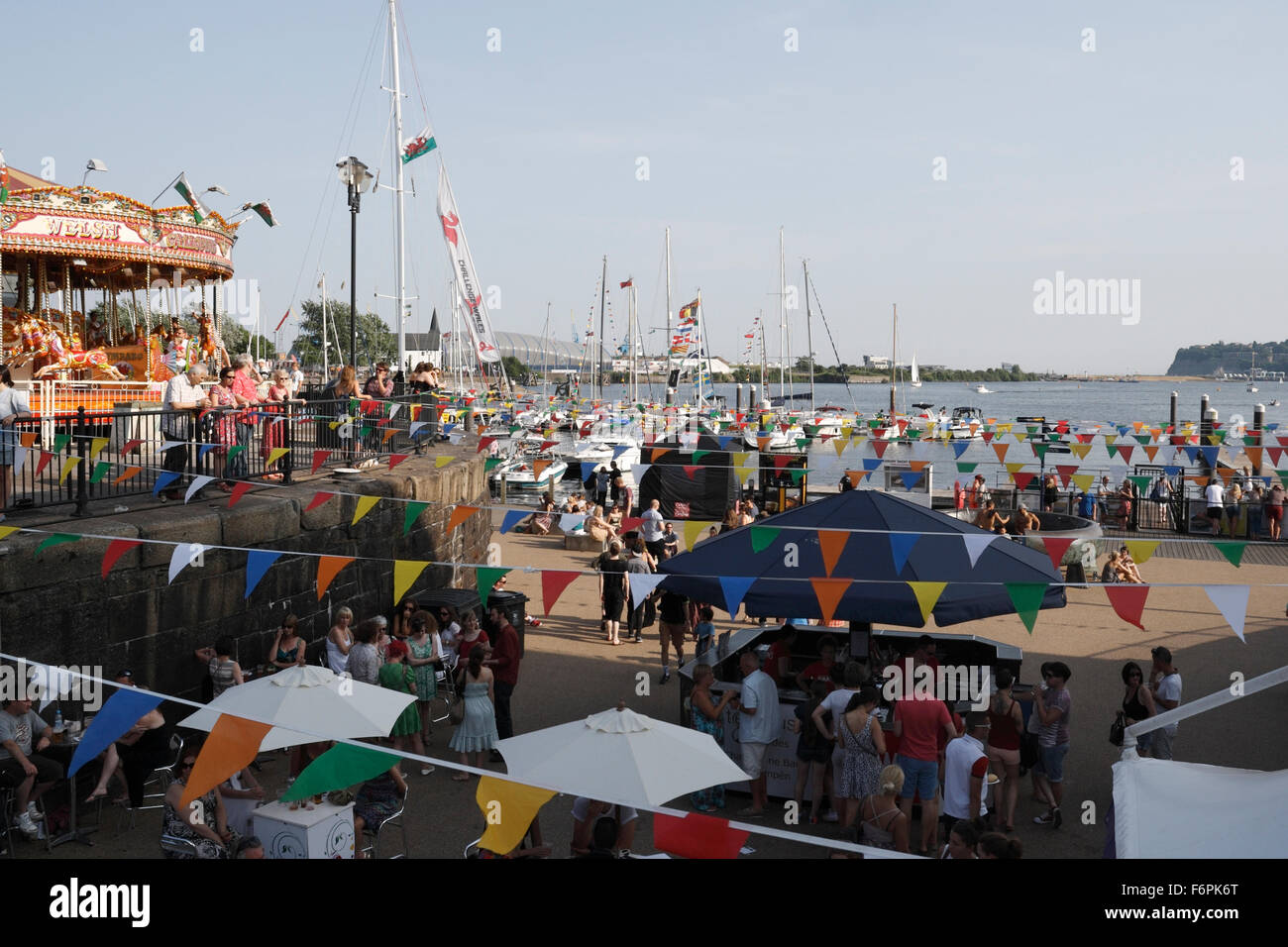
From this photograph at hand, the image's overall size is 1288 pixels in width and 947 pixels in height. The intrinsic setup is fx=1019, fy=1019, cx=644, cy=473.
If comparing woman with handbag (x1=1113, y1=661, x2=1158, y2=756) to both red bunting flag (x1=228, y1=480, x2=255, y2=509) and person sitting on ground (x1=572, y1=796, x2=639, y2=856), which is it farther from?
red bunting flag (x1=228, y1=480, x2=255, y2=509)

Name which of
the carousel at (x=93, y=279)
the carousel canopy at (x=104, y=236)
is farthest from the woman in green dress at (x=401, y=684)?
the carousel canopy at (x=104, y=236)

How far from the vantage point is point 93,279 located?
2358 cm

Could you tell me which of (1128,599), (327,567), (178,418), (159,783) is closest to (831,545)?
(1128,599)

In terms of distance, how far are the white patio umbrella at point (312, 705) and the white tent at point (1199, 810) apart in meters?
4.41

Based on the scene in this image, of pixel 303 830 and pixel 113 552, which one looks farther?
pixel 113 552

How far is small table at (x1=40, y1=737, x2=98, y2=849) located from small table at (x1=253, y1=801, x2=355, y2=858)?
2042 millimetres

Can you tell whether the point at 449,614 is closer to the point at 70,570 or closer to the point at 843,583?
the point at 70,570

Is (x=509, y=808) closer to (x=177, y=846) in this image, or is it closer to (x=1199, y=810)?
Result: (x=1199, y=810)

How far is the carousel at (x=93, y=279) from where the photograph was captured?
18.6m

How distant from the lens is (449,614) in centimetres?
1245

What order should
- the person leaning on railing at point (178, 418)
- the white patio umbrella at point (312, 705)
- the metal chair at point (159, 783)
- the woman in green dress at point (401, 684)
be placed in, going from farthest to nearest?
the person leaning on railing at point (178, 418), the woman in green dress at point (401, 684), the metal chair at point (159, 783), the white patio umbrella at point (312, 705)

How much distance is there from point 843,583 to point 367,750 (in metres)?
4.58

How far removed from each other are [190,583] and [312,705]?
4225 mm

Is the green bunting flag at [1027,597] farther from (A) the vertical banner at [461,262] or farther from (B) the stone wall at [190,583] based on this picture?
(A) the vertical banner at [461,262]
